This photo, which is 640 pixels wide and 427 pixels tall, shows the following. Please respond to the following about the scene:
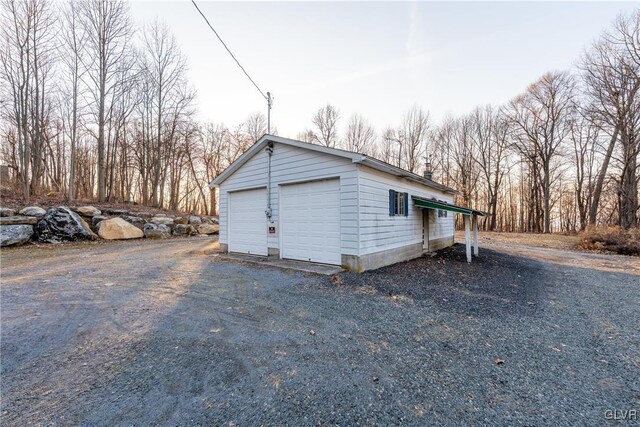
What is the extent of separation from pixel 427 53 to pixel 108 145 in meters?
21.1

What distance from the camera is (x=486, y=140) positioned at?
2383cm

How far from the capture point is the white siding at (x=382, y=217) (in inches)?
247

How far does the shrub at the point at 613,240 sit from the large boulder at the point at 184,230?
1929 cm

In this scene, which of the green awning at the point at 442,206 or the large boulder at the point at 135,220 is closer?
the green awning at the point at 442,206

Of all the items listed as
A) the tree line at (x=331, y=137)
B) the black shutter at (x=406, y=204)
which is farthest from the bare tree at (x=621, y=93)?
the black shutter at (x=406, y=204)

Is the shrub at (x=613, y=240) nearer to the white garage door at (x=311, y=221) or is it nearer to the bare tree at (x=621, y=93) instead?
the bare tree at (x=621, y=93)

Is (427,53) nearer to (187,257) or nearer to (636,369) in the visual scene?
(636,369)

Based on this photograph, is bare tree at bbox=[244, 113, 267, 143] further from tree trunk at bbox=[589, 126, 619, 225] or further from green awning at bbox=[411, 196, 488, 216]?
tree trunk at bbox=[589, 126, 619, 225]

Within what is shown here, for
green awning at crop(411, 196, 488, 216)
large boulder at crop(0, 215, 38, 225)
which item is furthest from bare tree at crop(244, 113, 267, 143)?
green awning at crop(411, 196, 488, 216)

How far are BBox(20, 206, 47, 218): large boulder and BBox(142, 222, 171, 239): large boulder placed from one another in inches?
137

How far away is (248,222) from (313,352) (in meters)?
6.50

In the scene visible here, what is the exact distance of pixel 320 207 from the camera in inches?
269

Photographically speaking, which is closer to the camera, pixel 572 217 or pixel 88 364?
pixel 88 364

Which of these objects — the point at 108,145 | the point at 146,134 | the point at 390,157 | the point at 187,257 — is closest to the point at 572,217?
the point at 390,157
